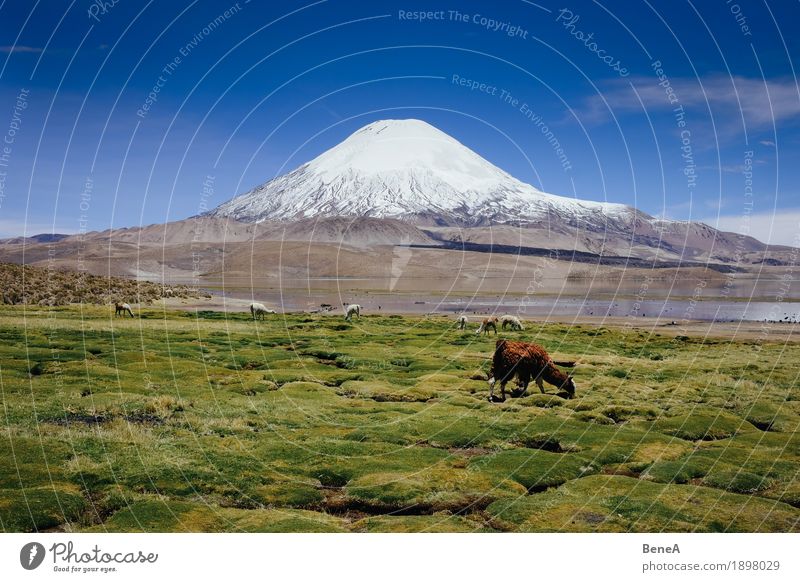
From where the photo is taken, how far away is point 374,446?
23156mm

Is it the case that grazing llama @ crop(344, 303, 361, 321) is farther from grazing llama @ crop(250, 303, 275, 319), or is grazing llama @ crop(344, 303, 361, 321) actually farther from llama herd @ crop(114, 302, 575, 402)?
llama herd @ crop(114, 302, 575, 402)

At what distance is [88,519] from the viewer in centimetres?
1673

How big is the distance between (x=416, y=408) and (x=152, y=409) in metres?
11.3

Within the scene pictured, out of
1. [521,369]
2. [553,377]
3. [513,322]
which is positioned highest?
[521,369]

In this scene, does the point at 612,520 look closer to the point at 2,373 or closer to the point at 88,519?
the point at 88,519

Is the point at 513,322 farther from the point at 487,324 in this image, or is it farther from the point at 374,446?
the point at 374,446

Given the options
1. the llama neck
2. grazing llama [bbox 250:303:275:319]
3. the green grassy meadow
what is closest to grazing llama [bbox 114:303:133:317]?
grazing llama [bbox 250:303:275:319]

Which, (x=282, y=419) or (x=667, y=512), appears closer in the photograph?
(x=667, y=512)
